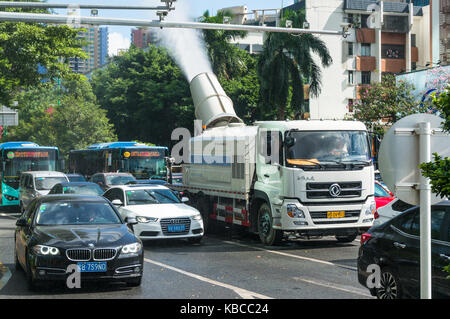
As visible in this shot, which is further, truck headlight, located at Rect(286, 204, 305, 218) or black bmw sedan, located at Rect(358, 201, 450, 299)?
truck headlight, located at Rect(286, 204, 305, 218)

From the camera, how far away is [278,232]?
1625 centimetres

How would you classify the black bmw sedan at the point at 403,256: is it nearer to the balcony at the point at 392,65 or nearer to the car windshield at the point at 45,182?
the car windshield at the point at 45,182

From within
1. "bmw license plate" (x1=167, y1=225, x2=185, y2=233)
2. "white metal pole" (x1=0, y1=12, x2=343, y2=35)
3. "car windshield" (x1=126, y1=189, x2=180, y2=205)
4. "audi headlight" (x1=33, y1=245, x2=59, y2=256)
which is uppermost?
"white metal pole" (x1=0, y1=12, x2=343, y2=35)

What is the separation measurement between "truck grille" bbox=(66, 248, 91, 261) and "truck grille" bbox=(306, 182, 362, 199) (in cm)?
694

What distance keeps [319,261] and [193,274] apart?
3.11 metres

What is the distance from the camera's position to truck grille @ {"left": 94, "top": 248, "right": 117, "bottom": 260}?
Answer: 1016cm

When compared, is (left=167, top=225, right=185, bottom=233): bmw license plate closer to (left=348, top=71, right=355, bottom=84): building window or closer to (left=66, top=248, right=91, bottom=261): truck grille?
(left=66, top=248, right=91, bottom=261): truck grille

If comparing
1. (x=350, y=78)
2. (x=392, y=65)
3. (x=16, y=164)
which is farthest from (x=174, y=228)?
(x=392, y=65)

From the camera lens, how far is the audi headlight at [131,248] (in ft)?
34.2

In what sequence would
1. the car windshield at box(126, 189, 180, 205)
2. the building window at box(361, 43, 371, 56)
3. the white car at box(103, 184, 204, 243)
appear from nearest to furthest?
the white car at box(103, 184, 204, 243) → the car windshield at box(126, 189, 180, 205) → the building window at box(361, 43, 371, 56)

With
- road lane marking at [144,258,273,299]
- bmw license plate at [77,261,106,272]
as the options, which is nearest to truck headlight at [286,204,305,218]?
road lane marking at [144,258,273,299]

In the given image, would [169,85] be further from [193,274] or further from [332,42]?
[193,274]

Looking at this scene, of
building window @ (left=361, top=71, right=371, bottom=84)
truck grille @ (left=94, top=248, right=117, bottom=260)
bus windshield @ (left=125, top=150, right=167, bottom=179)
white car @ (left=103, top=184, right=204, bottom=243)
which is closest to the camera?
truck grille @ (left=94, top=248, right=117, bottom=260)
